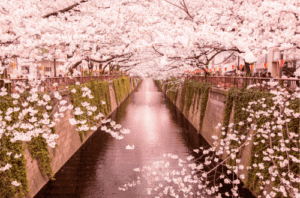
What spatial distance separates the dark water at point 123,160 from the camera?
1047 centimetres


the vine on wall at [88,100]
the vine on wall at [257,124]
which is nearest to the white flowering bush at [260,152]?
the vine on wall at [257,124]

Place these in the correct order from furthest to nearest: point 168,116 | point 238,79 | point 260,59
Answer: point 260,59, point 168,116, point 238,79

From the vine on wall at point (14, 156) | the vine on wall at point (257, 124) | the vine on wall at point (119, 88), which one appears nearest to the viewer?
the vine on wall at point (257, 124)

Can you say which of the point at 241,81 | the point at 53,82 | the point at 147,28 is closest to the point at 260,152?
the point at 241,81

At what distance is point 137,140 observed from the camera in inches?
717

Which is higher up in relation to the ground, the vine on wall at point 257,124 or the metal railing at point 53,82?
the metal railing at point 53,82

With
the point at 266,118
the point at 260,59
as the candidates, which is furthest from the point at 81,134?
the point at 260,59

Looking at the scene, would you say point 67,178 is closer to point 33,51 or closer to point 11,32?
point 33,51

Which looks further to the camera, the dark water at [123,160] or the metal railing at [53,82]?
the dark water at [123,160]

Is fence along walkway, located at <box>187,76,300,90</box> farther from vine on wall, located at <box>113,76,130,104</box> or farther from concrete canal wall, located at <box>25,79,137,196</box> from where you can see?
vine on wall, located at <box>113,76,130,104</box>

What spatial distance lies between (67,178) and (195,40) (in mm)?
8514

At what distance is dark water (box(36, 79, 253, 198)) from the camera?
1047 centimetres

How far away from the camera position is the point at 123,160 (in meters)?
14.1

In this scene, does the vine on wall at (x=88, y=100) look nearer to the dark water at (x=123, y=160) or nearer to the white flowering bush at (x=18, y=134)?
the dark water at (x=123, y=160)
